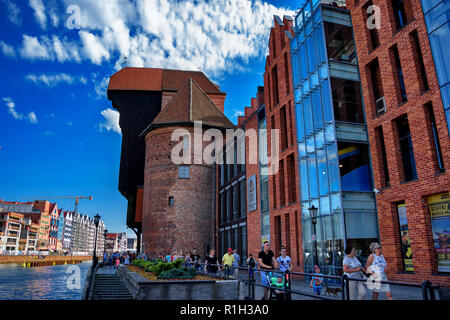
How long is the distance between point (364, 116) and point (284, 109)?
6.27m

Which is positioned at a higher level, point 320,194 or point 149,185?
point 149,185

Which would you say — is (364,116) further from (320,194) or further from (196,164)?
(196,164)

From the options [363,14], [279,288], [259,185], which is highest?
[363,14]

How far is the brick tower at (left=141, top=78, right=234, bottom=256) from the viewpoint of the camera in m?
33.8

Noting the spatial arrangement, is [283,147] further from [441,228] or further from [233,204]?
[233,204]

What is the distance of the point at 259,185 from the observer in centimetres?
2353

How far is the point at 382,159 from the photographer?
1483 cm

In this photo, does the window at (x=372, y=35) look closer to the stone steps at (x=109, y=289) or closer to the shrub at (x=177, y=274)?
the shrub at (x=177, y=274)

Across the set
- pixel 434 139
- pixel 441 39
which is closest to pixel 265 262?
pixel 434 139

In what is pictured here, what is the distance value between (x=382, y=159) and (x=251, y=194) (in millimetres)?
11512

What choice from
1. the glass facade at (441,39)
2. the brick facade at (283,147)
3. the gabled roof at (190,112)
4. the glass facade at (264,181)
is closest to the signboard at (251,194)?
the glass facade at (264,181)

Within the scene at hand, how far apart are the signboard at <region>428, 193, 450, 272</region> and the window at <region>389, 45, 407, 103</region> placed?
435cm
